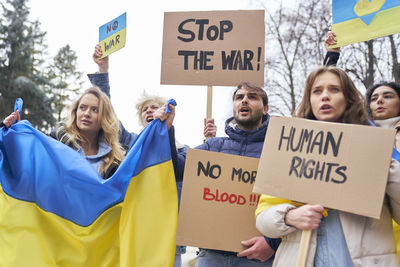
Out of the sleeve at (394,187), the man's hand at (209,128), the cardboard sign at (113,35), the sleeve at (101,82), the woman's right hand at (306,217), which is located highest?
the cardboard sign at (113,35)

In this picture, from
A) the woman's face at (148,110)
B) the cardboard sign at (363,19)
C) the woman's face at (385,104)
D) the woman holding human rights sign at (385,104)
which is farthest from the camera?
the woman's face at (148,110)

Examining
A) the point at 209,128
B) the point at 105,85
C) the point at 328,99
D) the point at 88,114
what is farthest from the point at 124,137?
the point at 328,99

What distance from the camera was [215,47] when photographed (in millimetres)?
3318

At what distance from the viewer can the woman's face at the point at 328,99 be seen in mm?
2176

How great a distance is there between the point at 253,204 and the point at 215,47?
1464 mm

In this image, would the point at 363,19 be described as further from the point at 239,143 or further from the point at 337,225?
the point at 337,225

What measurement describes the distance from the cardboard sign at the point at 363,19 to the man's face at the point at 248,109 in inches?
34.9

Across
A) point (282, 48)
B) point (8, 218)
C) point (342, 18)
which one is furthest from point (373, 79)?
point (8, 218)

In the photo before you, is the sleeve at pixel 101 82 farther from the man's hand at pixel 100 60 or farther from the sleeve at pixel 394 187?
the sleeve at pixel 394 187

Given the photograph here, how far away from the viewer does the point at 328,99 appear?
2188mm

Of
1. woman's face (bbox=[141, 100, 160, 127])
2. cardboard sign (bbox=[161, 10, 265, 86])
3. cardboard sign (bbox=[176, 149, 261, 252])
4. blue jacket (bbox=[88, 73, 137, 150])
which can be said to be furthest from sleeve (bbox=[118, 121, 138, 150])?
cardboard sign (bbox=[176, 149, 261, 252])

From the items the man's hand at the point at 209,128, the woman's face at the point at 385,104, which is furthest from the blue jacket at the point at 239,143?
the woman's face at the point at 385,104

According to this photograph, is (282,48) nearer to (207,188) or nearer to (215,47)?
(215,47)

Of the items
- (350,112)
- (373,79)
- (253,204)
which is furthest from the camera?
(373,79)
